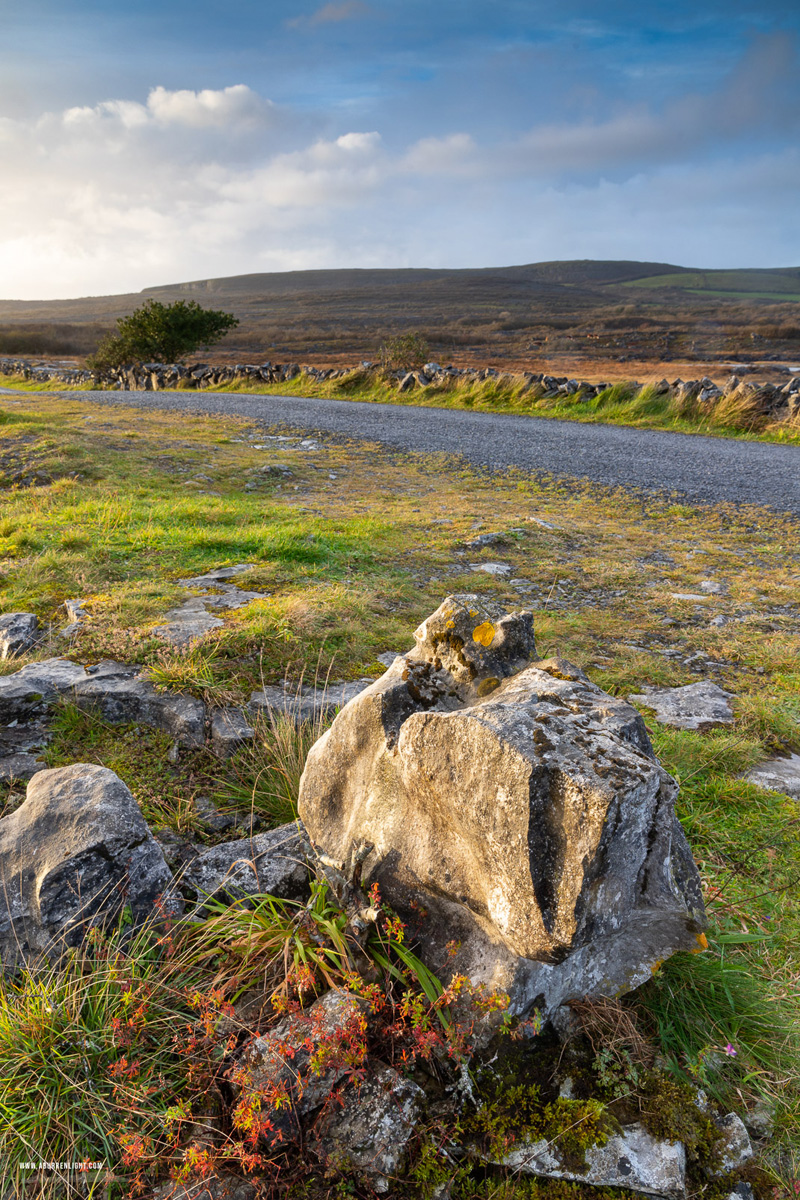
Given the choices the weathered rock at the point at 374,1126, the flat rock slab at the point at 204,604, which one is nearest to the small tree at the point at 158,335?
the flat rock slab at the point at 204,604

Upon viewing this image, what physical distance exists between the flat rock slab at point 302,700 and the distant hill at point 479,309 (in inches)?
1616

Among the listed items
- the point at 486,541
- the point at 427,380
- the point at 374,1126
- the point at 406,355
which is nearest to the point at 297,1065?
the point at 374,1126

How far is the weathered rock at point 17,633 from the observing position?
181 inches

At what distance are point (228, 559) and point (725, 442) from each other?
12.6 meters

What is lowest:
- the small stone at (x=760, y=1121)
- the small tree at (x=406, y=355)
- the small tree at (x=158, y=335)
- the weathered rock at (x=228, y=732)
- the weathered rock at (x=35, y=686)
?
the small stone at (x=760, y=1121)

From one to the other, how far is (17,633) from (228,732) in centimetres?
200

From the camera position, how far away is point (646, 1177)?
1.86 m

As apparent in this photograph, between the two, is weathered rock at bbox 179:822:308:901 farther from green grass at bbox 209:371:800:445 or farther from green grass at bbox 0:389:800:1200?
green grass at bbox 209:371:800:445

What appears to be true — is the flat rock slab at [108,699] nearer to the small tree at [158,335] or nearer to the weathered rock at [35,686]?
the weathered rock at [35,686]

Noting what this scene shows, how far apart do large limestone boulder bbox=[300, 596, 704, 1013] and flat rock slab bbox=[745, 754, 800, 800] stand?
1904 mm

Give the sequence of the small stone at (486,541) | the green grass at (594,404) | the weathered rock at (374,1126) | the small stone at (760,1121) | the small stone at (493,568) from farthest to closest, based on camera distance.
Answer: the green grass at (594,404) < the small stone at (486,541) < the small stone at (493,568) < the small stone at (760,1121) < the weathered rock at (374,1126)

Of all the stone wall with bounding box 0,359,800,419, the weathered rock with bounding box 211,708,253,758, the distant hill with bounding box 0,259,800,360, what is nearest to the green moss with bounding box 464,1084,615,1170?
the weathered rock with bounding box 211,708,253,758

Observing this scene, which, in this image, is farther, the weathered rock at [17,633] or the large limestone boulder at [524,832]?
the weathered rock at [17,633]

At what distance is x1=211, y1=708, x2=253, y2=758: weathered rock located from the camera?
3.79 meters
